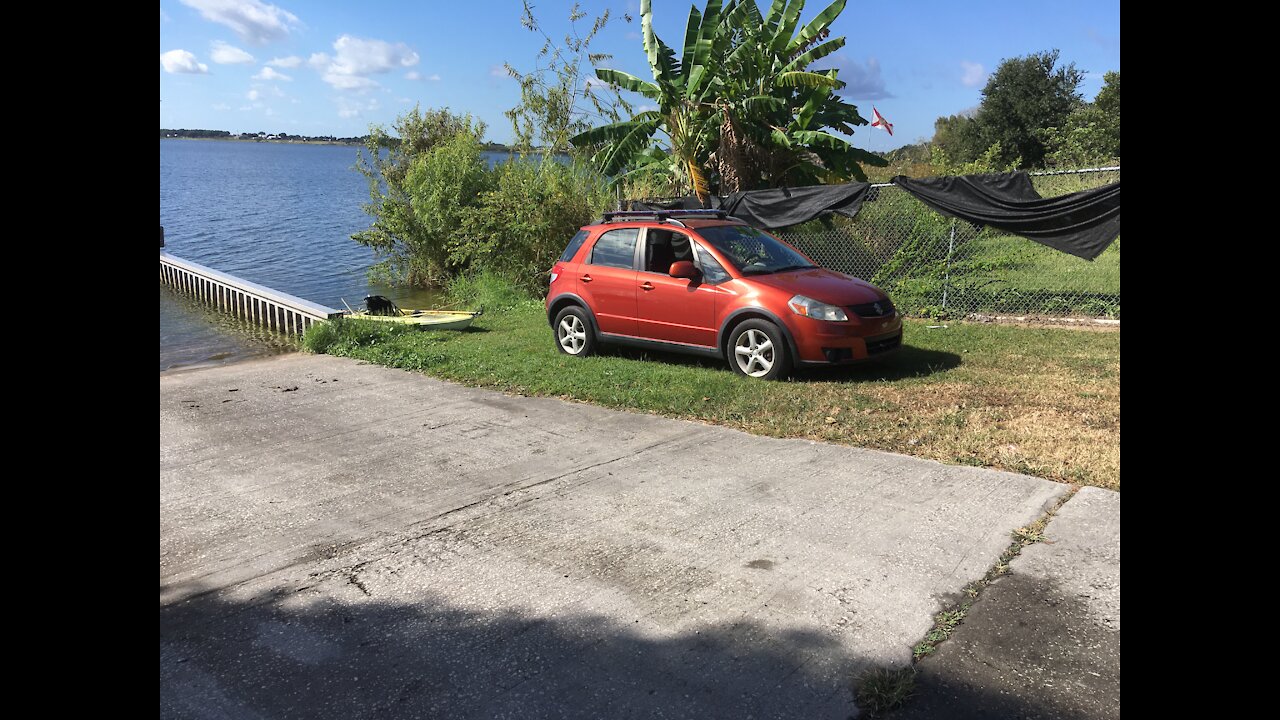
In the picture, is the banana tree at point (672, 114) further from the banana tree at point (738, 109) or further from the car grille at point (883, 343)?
the car grille at point (883, 343)

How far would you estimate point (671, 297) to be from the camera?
385 inches

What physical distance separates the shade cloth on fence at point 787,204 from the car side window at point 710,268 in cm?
309

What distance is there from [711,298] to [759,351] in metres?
0.84

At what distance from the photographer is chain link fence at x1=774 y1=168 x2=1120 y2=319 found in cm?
1280

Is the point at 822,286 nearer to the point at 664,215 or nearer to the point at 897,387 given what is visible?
the point at 897,387

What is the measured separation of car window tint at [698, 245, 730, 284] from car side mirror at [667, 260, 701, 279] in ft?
0.39

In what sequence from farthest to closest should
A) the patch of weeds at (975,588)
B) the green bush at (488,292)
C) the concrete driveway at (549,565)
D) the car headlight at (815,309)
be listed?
the green bush at (488,292) → the car headlight at (815,309) → the patch of weeds at (975,588) → the concrete driveway at (549,565)

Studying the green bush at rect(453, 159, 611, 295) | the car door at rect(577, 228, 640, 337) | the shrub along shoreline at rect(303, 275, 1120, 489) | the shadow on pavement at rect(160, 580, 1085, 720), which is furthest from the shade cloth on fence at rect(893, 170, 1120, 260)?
the shadow on pavement at rect(160, 580, 1085, 720)

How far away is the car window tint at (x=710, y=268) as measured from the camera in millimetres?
9500

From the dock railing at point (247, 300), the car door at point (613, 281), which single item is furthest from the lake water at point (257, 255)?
the car door at point (613, 281)

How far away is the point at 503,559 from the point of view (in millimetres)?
4797

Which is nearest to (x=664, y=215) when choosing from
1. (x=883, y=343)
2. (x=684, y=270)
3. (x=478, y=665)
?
(x=684, y=270)

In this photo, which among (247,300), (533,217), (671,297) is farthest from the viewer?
(247,300)
